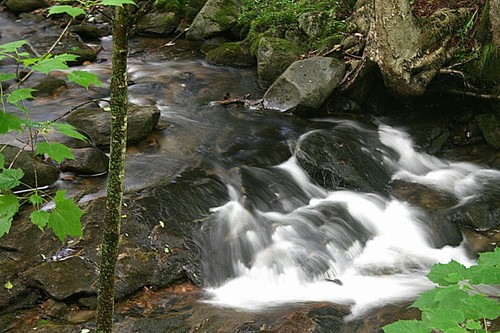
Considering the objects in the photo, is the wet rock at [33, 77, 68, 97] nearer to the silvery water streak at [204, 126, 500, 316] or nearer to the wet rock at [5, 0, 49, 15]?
the silvery water streak at [204, 126, 500, 316]

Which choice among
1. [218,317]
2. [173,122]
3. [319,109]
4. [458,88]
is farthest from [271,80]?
[218,317]

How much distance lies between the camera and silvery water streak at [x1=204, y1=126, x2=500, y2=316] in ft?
16.6

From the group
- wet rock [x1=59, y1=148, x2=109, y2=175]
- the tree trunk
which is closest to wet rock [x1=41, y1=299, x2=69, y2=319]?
wet rock [x1=59, y1=148, x2=109, y2=175]

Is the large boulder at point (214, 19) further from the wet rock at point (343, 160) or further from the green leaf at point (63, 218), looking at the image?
the green leaf at point (63, 218)

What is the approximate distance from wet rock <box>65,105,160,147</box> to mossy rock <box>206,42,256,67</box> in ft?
13.3

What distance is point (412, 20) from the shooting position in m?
7.79

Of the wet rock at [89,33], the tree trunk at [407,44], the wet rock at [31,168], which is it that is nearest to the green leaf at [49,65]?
the wet rock at [31,168]

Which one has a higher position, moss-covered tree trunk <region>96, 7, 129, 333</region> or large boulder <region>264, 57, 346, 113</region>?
moss-covered tree trunk <region>96, 7, 129, 333</region>

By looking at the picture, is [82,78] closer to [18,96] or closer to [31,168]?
[18,96]

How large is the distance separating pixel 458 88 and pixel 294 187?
3.50 metres

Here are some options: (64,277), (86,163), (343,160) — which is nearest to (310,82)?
(343,160)

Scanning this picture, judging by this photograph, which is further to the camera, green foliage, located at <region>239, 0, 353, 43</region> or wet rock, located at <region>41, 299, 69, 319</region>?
green foliage, located at <region>239, 0, 353, 43</region>

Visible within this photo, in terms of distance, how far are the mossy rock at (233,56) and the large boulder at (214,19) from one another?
114 centimetres

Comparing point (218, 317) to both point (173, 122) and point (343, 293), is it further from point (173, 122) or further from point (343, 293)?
point (173, 122)
